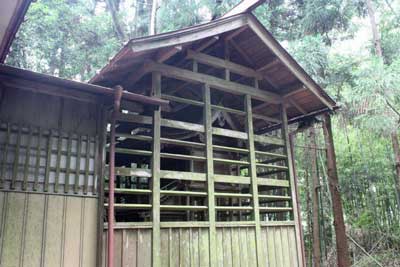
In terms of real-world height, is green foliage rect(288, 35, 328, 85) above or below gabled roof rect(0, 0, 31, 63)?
above

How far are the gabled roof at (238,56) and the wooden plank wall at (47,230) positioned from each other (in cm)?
184

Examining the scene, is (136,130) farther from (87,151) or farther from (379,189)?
(379,189)

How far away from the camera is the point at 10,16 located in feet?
8.17

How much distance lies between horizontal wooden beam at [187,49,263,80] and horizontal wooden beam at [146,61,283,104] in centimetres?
25

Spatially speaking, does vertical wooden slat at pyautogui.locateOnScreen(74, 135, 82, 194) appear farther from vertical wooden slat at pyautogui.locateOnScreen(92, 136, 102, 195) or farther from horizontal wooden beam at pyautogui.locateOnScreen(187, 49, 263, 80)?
horizontal wooden beam at pyautogui.locateOnScreen(187, 49, 263, 80)

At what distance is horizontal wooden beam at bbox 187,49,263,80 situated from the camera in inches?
219

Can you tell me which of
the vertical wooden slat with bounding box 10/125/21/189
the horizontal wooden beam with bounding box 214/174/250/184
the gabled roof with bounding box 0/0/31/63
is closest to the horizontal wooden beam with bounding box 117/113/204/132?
the horizontal wooden beam with bounding box 214/174/250/184

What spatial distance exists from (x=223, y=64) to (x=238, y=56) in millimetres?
595

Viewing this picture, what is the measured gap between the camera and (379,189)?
38.3ft

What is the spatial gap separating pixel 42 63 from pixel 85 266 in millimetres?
8965

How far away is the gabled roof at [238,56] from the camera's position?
4.58 meters

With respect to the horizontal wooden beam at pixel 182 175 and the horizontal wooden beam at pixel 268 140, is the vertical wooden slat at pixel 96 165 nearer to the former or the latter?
the horizontal wooden beam at pixel 182 175

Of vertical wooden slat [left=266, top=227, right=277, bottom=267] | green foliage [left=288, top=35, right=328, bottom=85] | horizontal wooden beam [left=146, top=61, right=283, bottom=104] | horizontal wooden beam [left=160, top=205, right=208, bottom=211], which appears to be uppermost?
green foliage [left=288, top=35, right=328, bottom=85]

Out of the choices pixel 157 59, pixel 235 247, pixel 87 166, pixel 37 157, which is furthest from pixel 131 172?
pixel 235 247
